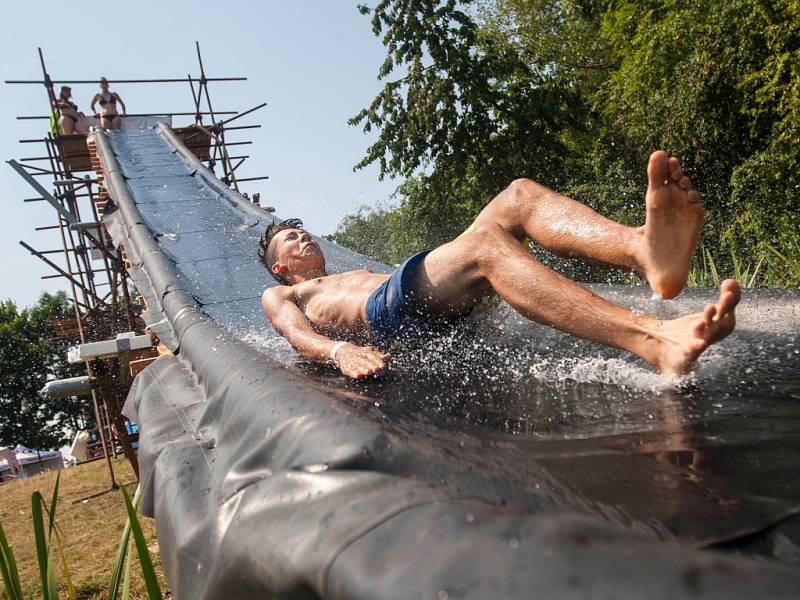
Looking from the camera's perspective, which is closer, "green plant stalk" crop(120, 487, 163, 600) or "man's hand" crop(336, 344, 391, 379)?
"green plant stalk" crop(120, 487, 163, 600)

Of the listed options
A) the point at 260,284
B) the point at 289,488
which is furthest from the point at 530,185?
the point at 260,284

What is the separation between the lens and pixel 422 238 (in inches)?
508

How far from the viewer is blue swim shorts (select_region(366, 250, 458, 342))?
2.04 m

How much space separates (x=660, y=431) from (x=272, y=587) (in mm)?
812

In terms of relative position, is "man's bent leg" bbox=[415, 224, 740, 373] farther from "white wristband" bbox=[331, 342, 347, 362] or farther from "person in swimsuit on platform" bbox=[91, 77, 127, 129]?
"person in swimsuit on platform" bbox=[91, 77, 127, 129]

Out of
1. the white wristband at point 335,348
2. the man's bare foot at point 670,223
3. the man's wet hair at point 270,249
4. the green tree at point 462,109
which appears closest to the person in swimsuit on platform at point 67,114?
the green tree at point 462,109

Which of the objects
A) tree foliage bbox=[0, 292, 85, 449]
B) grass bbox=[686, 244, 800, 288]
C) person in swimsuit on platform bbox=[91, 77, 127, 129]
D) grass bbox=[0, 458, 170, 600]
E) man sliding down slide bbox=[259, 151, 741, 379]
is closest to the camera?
man sliding down slide bbox=[259, 151, 741, 379]

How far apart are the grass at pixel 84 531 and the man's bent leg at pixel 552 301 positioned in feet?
3.64

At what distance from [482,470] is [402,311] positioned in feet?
4.18

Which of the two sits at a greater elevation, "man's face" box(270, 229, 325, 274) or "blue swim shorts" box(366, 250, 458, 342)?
"man's face" box(270, 229, 325, 274)

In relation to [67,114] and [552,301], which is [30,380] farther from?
[552,301]

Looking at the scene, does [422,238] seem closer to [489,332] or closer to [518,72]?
[518,72]

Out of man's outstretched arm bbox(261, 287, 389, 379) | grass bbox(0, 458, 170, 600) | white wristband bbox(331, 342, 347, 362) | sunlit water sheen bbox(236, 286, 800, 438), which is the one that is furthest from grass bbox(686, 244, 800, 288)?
grass bbox(0, 458, 170, 600)

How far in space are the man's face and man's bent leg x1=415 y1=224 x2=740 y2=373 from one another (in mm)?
1085
